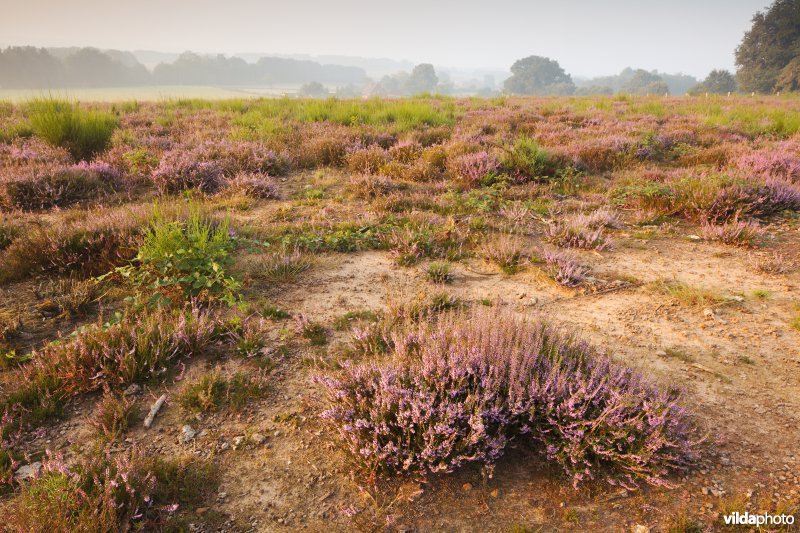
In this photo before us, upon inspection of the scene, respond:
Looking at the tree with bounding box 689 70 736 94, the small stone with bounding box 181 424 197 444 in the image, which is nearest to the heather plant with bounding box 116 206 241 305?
the small stone with bounding box 181 424 197 444

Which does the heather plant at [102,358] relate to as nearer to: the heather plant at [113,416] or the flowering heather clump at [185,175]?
the heather plant at [113,416]

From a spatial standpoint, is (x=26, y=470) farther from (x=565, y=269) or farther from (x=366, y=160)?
(x=366, y=160)

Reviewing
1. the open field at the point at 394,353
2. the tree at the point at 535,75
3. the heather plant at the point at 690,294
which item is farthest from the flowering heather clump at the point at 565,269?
the tree at the point at 535,75

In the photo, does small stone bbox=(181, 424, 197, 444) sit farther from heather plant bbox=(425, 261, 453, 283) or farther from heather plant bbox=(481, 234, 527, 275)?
heather plant bbox=(481, 234, 527, 275)

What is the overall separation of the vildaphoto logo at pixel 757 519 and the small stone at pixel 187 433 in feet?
9.95

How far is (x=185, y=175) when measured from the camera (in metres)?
7.39

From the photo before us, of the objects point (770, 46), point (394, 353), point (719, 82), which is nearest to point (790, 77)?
point (770, 46)

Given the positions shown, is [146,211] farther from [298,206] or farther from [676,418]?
[676,418]

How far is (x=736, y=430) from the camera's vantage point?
8.80ft

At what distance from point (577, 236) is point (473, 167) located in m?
3.01

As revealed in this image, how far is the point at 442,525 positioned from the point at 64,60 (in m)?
158

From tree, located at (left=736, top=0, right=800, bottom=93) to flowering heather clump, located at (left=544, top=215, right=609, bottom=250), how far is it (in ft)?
244

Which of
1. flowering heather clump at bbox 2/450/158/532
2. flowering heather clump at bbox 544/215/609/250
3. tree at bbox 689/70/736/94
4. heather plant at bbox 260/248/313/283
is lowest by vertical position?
flowering heather clump at bbox 2/450/158/532

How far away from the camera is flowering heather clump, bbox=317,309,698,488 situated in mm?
2361
